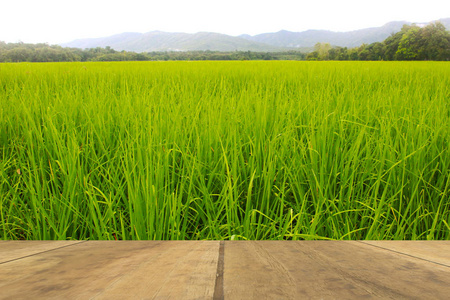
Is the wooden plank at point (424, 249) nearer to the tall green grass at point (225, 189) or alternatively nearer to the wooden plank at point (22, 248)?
the tall green grass at point (225, 189)

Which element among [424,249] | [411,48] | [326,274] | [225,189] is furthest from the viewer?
[411,48]

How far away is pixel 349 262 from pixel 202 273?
0.85ft

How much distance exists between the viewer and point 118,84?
3.53 m

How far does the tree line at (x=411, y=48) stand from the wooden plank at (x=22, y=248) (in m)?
33.7

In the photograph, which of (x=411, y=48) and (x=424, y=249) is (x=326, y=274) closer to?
(x=424, y=249)

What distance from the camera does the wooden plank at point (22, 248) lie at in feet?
1.76

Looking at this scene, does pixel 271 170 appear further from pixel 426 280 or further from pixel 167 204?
Answer: pixel 426 280

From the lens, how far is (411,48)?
1185 inches

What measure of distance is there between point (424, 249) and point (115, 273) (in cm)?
61

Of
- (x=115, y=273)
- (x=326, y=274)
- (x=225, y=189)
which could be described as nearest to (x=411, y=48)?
(x=225, y=189)

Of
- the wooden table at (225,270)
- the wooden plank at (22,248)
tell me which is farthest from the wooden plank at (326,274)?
the wooden plank at (22,248)

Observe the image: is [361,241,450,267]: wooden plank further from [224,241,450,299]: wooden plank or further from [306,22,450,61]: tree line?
[306,22,450,61]: tree line

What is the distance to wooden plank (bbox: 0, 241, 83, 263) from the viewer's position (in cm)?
54

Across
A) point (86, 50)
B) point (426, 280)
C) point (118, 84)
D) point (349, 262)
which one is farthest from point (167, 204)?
point (86, 50)
